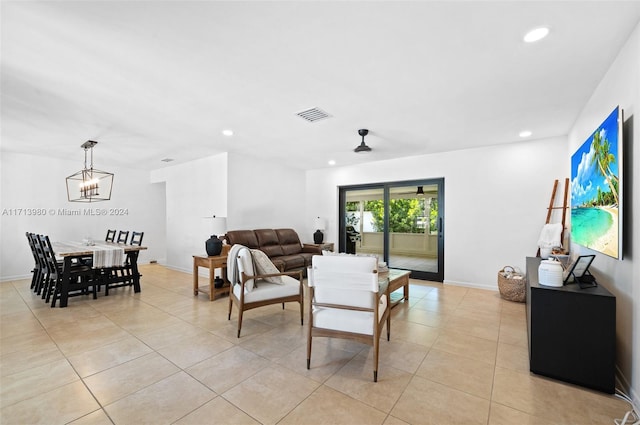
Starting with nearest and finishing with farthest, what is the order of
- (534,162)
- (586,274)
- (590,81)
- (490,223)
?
1. (586,274)
2. (590,81)
3. (534,162)
4. (490,223)

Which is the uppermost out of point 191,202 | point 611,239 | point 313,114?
point 313,114

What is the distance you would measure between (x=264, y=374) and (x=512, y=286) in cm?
383

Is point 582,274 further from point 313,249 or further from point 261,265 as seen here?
point 313,249

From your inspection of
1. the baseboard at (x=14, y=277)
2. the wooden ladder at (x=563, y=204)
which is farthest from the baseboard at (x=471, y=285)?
the baseboard at (x=14, y=277)

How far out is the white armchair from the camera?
218 centimetres

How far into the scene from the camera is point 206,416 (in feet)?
5.70

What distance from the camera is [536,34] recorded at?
1.95 metres

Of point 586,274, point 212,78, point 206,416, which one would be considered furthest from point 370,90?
point 206,416

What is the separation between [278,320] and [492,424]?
2312 mm

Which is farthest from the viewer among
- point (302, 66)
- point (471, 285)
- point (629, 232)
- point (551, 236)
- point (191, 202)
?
point (191, 202)

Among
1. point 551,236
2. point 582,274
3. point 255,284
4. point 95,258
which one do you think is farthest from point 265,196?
point 582,274

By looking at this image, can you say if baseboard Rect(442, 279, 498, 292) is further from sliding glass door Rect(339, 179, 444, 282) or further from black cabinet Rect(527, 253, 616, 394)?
black cabinet Rect(527, 253, 616, 394)

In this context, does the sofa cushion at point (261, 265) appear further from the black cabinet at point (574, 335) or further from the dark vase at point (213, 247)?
the black cabinet at point (574, 335)

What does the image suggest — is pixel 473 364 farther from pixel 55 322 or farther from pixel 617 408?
pixel 55 322
